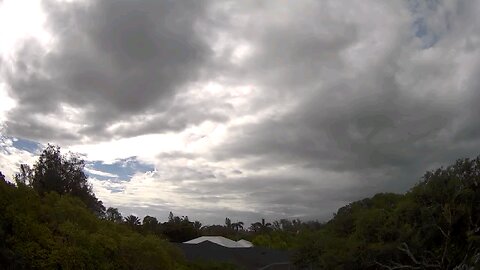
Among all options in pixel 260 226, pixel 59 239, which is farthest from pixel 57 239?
pixel 260 226

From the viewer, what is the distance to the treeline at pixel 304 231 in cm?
1411

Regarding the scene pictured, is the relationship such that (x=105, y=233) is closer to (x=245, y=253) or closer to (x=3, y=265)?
(x=3, y=265)

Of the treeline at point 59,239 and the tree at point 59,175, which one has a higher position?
the tree at point 59,175

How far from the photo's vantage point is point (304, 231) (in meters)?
41.0

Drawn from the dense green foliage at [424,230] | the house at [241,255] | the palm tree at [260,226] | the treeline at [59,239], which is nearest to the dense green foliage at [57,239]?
the treeline at [59,239]

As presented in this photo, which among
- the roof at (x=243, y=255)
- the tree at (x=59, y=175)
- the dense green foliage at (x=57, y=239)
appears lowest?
the dense green foliage at (x=57, y=239)

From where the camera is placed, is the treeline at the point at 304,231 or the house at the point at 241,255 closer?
the treeline at the point at 304,231

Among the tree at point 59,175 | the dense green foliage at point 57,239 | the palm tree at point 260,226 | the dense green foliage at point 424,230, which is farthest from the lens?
the palm tree at point 260,226

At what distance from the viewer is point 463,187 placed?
2884 cm

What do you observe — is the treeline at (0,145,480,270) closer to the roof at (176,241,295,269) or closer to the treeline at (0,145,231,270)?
the treeline at (0,145,231,270)

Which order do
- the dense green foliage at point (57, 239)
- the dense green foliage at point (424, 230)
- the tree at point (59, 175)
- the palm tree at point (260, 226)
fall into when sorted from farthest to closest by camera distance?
the palm tree at point (260, 226), the tree at point (59, 175), the dense green foliage at point (424, 230), the dense green foliage at point (57, 239)

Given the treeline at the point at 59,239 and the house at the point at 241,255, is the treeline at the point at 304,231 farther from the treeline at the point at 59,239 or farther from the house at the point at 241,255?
the house at the point at 241,255

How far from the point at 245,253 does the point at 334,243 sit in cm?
1596

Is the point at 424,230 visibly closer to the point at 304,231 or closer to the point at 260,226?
the point at 304,231
